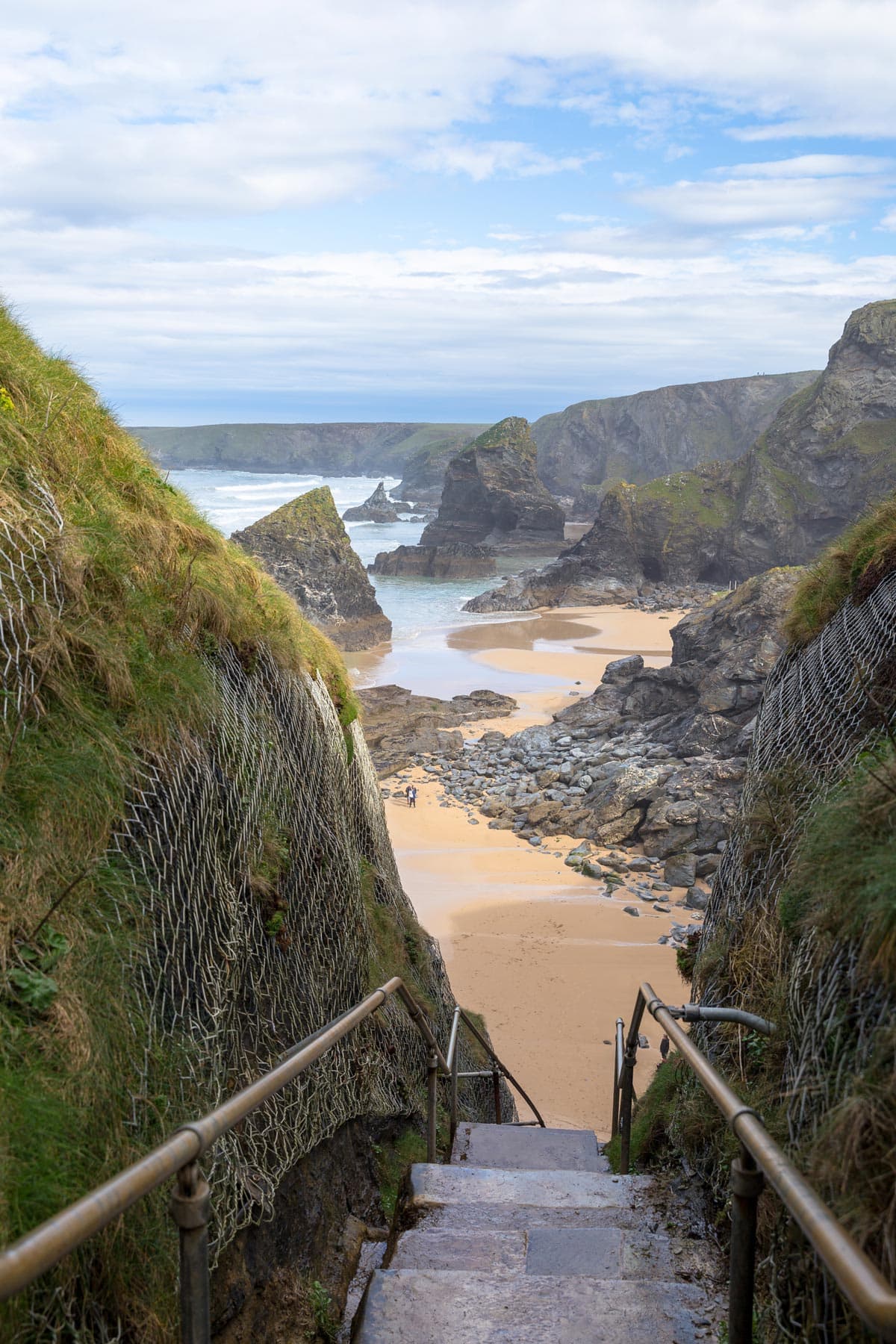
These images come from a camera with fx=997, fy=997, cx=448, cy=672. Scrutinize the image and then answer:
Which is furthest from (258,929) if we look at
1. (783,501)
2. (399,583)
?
(399,583)

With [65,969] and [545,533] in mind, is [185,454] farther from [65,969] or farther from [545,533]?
[65,969]

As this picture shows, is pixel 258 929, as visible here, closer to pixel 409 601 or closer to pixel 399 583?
pixel 409 601

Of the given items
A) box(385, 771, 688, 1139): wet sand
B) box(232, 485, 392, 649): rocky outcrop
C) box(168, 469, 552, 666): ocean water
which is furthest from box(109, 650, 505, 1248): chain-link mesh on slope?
box(232, 485, 392, 649): rocky outcrop

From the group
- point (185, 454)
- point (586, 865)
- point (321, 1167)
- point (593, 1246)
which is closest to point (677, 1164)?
point (593, 1246)

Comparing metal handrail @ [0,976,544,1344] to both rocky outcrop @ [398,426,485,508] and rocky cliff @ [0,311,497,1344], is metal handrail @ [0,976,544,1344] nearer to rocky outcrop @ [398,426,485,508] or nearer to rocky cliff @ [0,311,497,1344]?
rocky cliff @ [0,311,497,1344]

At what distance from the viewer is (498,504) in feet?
264

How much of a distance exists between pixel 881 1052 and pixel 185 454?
173222mm

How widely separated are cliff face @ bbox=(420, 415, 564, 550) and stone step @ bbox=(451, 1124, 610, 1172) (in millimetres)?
73691

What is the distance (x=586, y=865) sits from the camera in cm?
1841

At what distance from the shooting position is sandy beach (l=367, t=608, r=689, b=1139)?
1169 centimetres

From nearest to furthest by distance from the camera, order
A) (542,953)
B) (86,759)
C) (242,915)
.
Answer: (86,759)
(242,915)
(542,953)

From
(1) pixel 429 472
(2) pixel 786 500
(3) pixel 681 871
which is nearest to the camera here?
(3) pixel 681 871

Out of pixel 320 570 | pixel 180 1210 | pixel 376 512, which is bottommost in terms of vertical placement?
pixel 180 1210

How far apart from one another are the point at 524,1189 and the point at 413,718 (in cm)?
2557
